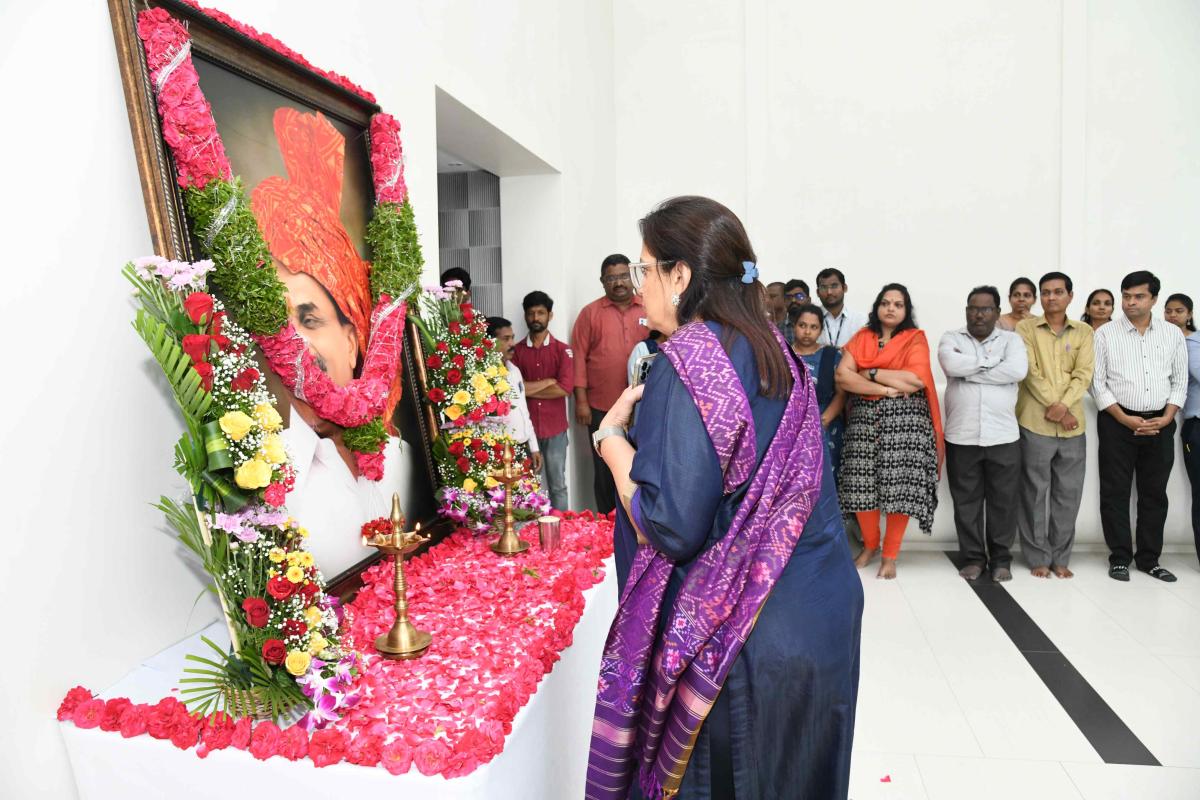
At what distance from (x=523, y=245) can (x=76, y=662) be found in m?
3.99

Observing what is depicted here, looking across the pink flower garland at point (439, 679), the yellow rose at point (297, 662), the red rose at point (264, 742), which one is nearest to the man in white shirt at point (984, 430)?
the pink flower garland at point (439, 679)

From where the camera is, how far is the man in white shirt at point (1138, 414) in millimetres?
4836

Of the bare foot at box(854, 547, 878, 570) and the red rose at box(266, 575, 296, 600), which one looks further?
the bare foot at box(854, 547, 878, 570)

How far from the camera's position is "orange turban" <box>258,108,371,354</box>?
6.82 ft

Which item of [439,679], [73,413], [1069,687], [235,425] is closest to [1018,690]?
[1069,687]

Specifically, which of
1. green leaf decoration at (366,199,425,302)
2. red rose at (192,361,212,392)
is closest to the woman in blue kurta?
red rose at (192,361,212,392)

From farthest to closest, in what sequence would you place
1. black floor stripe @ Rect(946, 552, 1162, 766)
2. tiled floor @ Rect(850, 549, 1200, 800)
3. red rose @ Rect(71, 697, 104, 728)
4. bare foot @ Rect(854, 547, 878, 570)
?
bare foot @ Rect(854, 547, 878, 570)
black floor stripe @ Rect(946, 552, 1162, 766)
tiled floor @ Rect(850, 549, 1200, 800)
red rose @ Rect(71, 697, 104, 728)

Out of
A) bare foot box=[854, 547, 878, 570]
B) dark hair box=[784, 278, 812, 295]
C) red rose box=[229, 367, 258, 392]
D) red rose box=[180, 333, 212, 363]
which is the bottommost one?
bare foot box=[854, 547, 878, 570]

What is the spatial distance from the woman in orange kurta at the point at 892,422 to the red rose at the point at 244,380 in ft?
12.5

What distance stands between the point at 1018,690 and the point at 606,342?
2959mm

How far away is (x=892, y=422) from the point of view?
4.86 m

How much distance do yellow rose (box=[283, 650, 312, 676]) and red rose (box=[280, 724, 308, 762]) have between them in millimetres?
127

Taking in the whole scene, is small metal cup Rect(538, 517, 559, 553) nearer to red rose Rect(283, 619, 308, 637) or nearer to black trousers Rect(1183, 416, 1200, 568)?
Result: red rose Rect(283, 619, 308, 637)

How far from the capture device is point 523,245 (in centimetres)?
528
